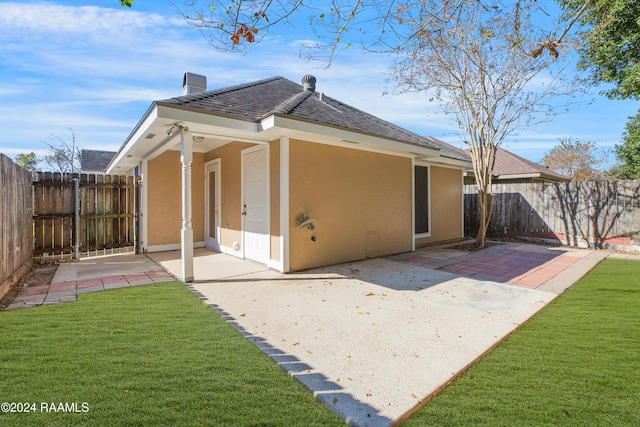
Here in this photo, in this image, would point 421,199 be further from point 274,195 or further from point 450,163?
point 274,195

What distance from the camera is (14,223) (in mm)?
5426

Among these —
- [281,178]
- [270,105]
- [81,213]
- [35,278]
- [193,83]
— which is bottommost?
[35,278]

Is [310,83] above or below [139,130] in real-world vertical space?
above

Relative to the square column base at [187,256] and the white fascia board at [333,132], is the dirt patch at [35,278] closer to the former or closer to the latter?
the square column base at [187,256]

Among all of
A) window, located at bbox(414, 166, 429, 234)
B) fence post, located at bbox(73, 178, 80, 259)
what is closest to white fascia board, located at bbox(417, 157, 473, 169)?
window, located at bbox(414, 166, 429, 234)

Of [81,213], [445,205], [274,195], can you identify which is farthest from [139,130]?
[445,205]

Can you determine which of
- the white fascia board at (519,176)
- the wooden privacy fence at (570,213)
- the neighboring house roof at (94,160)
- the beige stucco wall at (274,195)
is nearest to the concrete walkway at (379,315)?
the beige stucco wall at (274,195)

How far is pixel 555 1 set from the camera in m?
7.85

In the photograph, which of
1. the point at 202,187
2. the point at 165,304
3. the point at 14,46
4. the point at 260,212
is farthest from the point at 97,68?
the point at 165,304

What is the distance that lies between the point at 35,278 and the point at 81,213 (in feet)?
8.34

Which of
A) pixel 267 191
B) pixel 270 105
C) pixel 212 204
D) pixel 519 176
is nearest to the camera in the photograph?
pixel 270 105

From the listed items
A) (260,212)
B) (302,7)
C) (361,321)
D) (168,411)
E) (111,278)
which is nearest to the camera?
(168,411)

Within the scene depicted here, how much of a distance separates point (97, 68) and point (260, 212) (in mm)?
7083

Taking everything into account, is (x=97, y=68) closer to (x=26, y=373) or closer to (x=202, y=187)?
(x=202, y=187)
